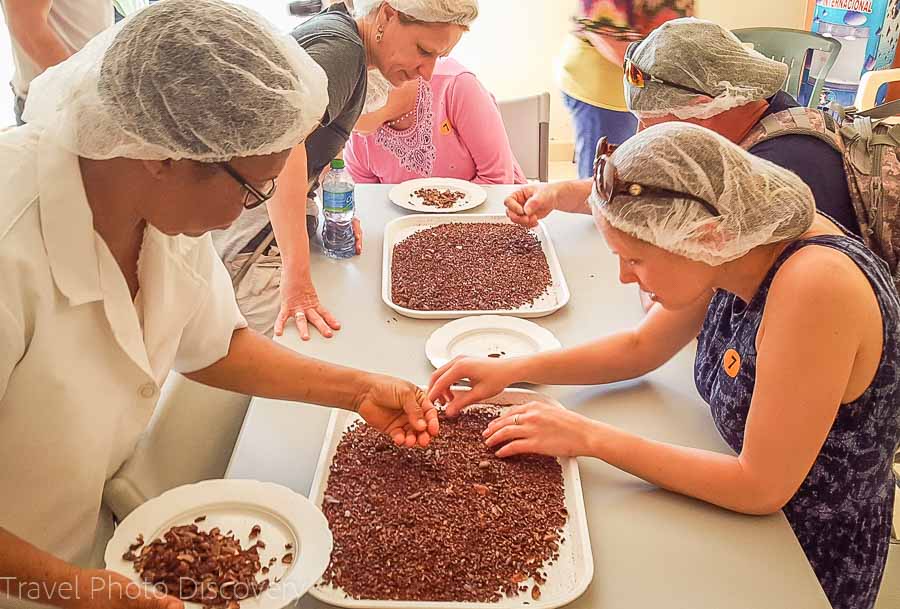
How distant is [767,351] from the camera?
1312 mm

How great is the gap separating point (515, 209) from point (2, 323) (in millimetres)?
1598

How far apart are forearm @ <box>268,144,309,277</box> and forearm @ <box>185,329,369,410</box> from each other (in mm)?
493

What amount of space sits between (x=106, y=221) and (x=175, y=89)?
0.26 meters

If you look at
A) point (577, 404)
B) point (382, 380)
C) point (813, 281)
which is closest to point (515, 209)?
point (577, 404)

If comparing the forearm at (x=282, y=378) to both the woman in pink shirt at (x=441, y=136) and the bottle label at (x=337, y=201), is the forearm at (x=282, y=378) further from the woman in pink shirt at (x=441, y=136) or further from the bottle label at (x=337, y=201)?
the woman in pink shirt at (x=441, y=136)

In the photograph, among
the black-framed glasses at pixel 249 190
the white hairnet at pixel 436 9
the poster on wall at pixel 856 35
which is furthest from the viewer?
the poster on wall at pixel 856 35

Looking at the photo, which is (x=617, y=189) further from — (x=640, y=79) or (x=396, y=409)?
(x=640, y=79)

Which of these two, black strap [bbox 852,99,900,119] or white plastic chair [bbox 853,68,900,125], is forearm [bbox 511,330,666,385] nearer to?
black strap [bbox 852,99,900,119]

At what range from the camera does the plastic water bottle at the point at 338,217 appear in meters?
2.27

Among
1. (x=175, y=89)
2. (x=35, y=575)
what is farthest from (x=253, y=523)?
(x=175, y=89)

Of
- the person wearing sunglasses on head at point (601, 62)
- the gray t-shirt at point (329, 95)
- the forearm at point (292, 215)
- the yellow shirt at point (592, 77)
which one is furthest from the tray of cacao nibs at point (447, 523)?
the yellow shirt at point (592, 77)

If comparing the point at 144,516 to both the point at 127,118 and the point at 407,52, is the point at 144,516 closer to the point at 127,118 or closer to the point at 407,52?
the point at 127,118

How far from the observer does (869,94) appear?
3703mm

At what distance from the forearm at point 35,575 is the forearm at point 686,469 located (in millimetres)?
862
